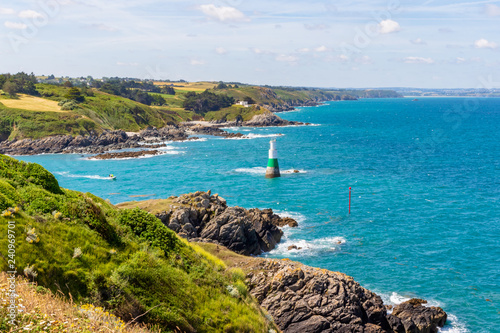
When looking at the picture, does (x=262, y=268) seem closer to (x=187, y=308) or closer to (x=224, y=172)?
(x=187, y=308)

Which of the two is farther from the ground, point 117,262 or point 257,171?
point 117,262

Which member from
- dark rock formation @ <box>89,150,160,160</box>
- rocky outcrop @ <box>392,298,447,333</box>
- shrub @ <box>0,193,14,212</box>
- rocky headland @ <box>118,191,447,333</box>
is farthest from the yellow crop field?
rocky outcrop @ <box>392,298,447,333</box>

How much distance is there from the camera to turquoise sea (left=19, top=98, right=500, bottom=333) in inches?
1325

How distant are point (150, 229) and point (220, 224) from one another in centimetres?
2056

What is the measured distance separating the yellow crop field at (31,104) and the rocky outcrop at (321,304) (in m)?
127

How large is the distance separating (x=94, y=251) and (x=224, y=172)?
6308 cm

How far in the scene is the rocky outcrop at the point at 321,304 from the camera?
75.0 ft

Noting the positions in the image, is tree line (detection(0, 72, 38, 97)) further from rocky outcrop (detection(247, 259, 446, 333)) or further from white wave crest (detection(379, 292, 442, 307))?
white wave crest (detection(379, 292, 442, 307))

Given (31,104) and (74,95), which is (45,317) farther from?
(74,95)

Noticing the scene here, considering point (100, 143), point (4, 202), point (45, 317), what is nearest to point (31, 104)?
point (100, 143)

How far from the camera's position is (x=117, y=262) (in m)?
15.3

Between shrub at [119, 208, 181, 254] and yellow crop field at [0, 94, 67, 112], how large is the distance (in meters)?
128

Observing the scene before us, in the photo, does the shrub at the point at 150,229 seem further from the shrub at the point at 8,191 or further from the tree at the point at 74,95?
the tree at the point at 74,95

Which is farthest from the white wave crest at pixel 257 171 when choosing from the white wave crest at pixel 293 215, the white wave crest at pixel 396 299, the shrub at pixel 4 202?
the shrub at pixel 4 202
